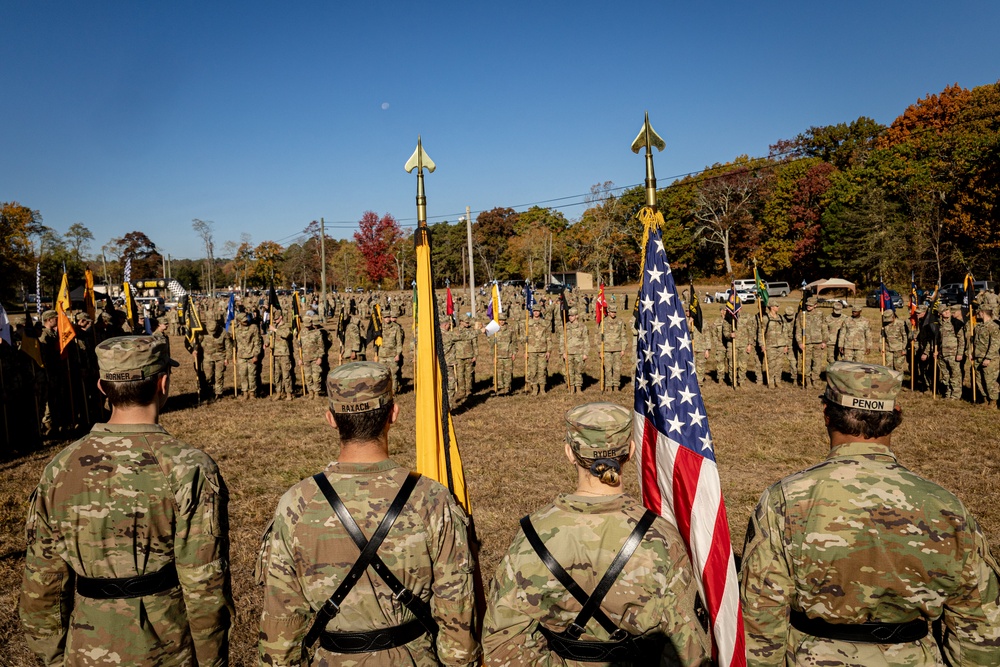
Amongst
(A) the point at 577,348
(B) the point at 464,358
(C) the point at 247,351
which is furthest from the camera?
(A) the point at 577,348

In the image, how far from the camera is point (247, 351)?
51.7 feet

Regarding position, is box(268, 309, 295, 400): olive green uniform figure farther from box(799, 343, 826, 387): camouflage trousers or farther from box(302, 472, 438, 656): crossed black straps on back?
box(302, 472, 438, 656): crossed black straps on back

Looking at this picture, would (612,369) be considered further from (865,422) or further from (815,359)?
(865,422)

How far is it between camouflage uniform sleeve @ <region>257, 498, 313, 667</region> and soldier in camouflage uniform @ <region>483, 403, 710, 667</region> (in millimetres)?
757

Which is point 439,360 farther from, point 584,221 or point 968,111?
point 584,221

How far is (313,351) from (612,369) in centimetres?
765

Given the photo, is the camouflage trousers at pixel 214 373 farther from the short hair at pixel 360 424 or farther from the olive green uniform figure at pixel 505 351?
the short hair at pixel 360 424

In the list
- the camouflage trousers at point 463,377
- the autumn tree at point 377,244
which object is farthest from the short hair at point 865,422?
the autumn tree at point 377,244

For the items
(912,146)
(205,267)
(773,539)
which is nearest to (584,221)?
(912,146)

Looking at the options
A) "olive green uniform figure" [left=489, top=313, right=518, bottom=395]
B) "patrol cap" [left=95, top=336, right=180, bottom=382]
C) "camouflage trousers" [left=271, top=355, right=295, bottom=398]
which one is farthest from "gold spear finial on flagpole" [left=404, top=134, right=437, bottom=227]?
"camouflage trousers" [left=271, top=355, right=295, bottom=398]

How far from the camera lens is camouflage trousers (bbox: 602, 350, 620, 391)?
16062mm

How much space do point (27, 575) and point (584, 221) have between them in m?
72.0

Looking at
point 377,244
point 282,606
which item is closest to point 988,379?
point 282,606

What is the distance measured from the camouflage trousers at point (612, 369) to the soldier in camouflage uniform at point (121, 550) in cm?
1376
